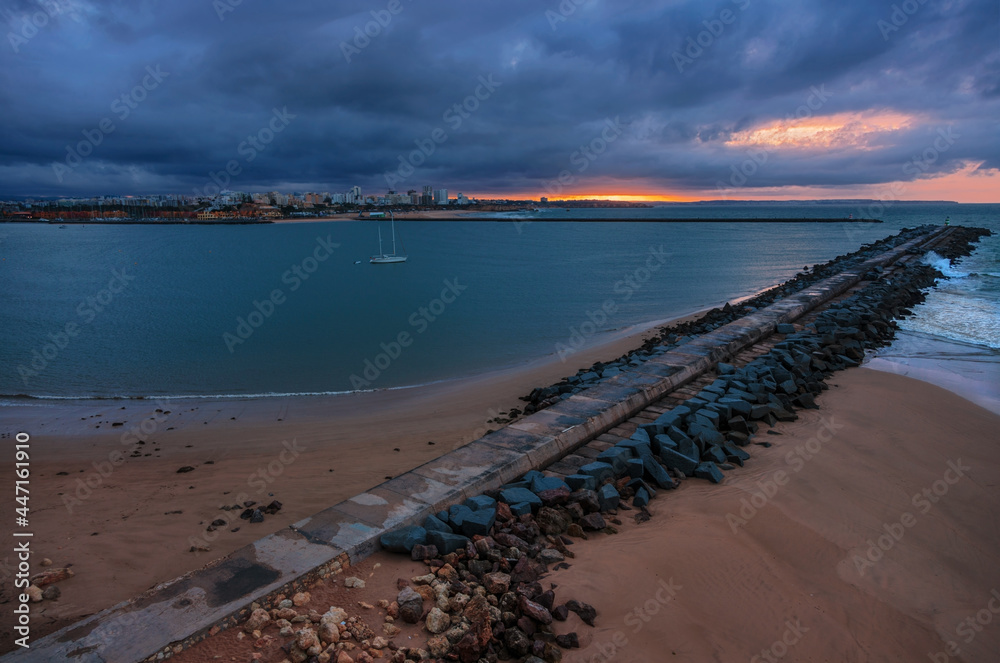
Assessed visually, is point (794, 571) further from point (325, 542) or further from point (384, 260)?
point (384, 260)

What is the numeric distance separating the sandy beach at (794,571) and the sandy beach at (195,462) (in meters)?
2.31

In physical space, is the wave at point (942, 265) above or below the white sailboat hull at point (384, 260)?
below

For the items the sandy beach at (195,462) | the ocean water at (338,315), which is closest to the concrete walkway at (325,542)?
the sandy beach at (195,462)

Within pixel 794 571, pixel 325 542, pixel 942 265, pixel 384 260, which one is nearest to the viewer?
pixel 325 542

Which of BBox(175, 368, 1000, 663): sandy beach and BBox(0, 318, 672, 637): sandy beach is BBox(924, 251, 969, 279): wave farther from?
BBox(175, 368, 1000, 663): sandy beach

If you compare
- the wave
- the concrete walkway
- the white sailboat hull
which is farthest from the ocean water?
the concrete walkway

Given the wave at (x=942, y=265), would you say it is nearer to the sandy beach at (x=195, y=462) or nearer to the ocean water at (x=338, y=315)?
the ocean water at (x=338, y=315)

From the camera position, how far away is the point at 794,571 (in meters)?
4.36

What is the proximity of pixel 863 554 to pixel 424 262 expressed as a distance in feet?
138

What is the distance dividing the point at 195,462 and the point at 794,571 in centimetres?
727

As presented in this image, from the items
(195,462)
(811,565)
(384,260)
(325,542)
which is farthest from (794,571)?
(384,260)

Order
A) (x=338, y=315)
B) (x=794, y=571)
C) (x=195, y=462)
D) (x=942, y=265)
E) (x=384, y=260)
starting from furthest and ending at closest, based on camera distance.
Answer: (x=384, y=260)
(x=942, y=265)
(x=338, y=315)
(x=195, y=462)
(x=794, y=571)

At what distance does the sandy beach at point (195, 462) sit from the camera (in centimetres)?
504

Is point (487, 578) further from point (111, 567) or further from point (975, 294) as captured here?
point (975, 294)
